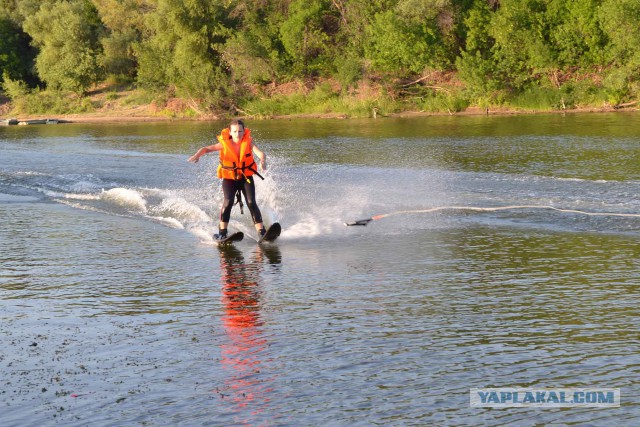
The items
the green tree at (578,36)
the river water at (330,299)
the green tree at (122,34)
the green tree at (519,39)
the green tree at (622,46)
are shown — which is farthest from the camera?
the green tree at (122,34)

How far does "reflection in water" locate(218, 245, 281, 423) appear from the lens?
632cm

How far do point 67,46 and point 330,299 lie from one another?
59.0m

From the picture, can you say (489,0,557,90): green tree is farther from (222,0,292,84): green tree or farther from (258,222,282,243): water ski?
(258,222,282,243): water ski

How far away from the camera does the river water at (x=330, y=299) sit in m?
6.28

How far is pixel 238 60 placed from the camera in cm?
5434

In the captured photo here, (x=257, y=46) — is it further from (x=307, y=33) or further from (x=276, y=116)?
(x=276, y=116)

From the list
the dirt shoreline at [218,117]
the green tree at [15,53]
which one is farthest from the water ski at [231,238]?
the green tree at [15,53]

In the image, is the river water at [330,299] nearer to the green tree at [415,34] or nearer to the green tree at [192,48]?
the green tree at [415,34]

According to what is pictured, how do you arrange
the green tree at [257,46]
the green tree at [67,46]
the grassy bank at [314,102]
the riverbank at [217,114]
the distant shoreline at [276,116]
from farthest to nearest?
the green tree at [67,46] < the green tree at [257,46] < the riverbank at [217,114] < the grassy bank at [314,102] < the distant shoreline at [276,116]

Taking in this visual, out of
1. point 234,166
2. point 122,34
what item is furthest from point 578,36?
point 234,166

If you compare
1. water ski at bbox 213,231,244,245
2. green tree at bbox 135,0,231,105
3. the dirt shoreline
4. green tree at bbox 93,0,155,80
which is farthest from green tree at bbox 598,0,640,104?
green tree at bbox 93,0,155,80

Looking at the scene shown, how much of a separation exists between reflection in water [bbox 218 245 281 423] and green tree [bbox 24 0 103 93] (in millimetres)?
54707

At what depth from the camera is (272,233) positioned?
41.1 feet

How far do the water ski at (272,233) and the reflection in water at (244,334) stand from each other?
20.1 inches
